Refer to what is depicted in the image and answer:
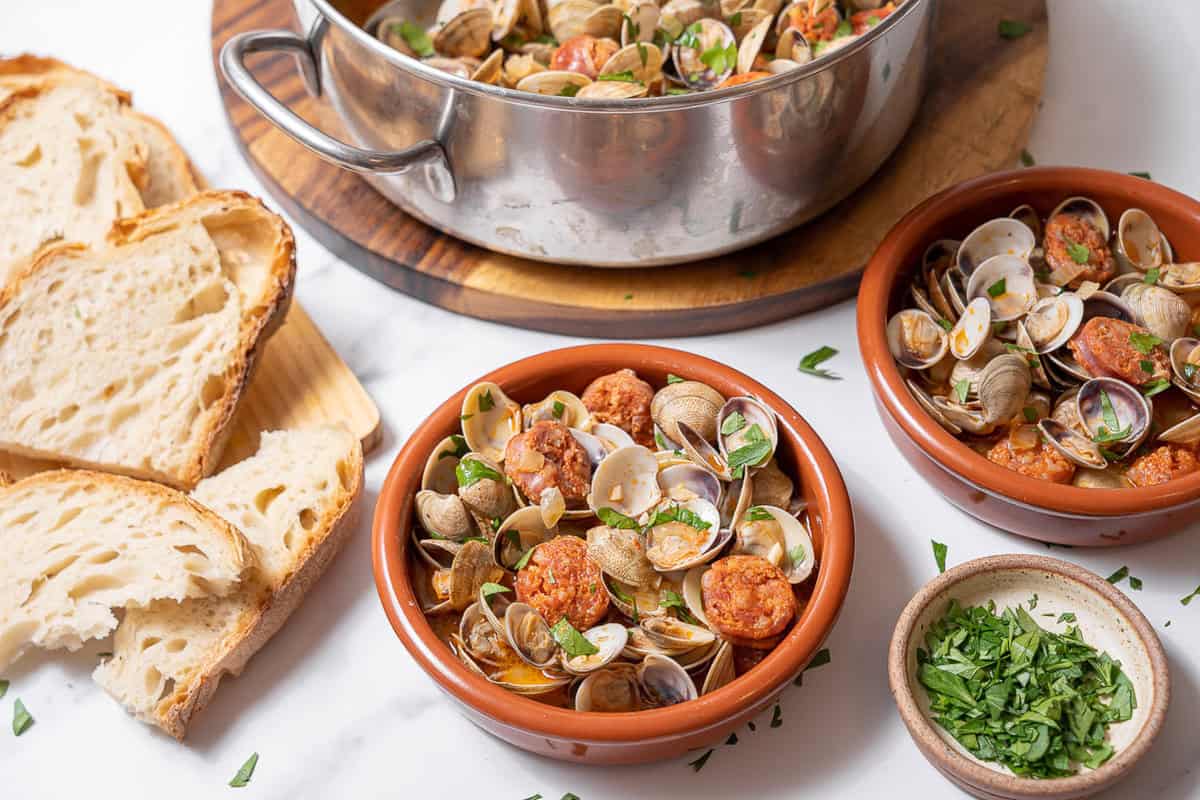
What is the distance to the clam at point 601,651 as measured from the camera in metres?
1.52

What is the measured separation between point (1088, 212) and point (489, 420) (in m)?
1.02

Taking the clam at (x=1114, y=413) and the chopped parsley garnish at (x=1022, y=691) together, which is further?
the clam at (x=1114, y=413)

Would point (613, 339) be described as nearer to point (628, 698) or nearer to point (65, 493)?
point (628, 698)

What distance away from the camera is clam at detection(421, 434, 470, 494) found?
171cm

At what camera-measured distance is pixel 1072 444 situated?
1.71 m

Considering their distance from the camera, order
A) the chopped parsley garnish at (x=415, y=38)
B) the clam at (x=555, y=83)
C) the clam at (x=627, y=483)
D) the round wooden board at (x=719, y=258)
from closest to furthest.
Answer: the clam at (x=627, y=483) → the clam at (x=555, y=83) → the round wooden board at (x=719, y=258) → the chopped parsley garnish at (x=415, y=38)

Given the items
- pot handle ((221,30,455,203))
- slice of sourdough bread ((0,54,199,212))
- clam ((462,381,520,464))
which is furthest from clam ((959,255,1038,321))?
slice of sourdough bread ((0,54,199,212))

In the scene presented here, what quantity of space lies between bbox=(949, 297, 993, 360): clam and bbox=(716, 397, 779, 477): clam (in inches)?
12.7

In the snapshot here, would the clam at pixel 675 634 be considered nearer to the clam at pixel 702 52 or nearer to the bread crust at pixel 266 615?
the bread crust at pixel 266 615

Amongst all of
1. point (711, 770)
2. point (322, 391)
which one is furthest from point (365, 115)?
point (711, 770)

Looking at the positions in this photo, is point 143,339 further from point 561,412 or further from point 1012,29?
point 1012,29

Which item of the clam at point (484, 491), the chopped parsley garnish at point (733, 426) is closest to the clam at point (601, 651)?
the clam at point (484, 491)

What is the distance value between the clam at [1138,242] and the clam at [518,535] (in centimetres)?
100

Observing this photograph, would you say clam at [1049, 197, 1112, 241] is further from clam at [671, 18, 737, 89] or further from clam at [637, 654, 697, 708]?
clam at [637, 654, 697, 708]
